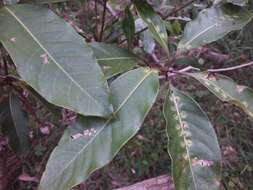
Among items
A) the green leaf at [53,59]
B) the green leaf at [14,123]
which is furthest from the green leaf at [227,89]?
the green leaf at [14,123]

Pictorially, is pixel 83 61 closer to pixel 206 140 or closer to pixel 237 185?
pixel 206 140

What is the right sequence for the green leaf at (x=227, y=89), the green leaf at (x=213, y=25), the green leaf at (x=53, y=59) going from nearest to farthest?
the green leaf at (x=53, y=59), the green leaf at (x=227, y=89), the green leaf at (x=213, y=25)

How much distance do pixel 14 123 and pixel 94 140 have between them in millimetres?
452

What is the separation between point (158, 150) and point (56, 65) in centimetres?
137

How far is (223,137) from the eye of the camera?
2.08m

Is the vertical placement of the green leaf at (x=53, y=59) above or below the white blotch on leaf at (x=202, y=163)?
above

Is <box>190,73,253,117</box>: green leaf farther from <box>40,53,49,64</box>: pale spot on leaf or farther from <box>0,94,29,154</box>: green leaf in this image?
<box>0,94,29,154</box>: green leaf

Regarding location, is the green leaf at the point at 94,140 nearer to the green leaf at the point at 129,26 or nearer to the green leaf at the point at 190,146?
the green leaf at the point at 190,146

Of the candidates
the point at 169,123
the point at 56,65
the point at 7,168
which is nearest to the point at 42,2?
the point at 56,65

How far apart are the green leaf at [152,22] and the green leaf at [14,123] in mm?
415

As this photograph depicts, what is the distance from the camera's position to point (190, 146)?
0.71 m

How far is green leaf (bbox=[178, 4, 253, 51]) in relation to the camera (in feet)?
2.80

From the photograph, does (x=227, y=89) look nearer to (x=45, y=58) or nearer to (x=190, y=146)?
(x=190, y=146)

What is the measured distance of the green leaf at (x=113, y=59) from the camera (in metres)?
0.77
